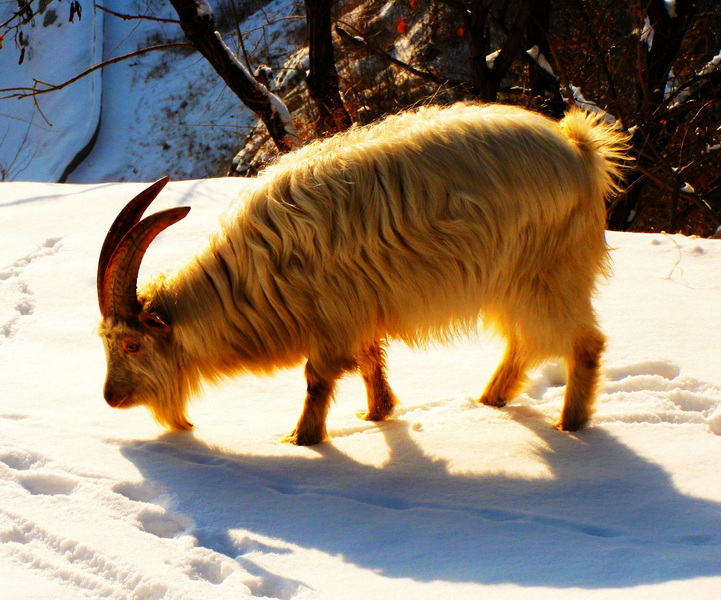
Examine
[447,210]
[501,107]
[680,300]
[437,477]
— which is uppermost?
[501,107]

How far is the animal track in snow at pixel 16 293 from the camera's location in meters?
4.77

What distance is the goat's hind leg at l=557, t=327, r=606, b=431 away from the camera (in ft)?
12.1

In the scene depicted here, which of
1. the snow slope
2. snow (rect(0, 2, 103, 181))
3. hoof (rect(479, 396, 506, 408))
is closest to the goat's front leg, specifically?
hoof (rect(479, 396, 506, 408))

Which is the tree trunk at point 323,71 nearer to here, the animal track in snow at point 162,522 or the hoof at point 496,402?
the hoof at point 496,402

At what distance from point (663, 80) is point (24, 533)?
309 inches

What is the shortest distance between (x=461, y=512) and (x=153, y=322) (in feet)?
5.26

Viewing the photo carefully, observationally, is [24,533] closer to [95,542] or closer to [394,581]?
[95,542]

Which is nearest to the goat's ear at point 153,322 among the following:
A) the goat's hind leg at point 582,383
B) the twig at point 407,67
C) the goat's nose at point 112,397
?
the goat's nose at point 112,397

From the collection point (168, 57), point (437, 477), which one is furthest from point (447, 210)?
point (168, 57)

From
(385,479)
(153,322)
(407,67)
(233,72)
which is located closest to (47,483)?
(153,322)

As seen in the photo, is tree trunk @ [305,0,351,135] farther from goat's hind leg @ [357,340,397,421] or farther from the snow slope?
the snow slope

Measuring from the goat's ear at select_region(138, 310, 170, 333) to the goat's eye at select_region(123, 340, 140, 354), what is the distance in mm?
107

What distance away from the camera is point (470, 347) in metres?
4.82

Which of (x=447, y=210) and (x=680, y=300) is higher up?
(x=447, y=210)
